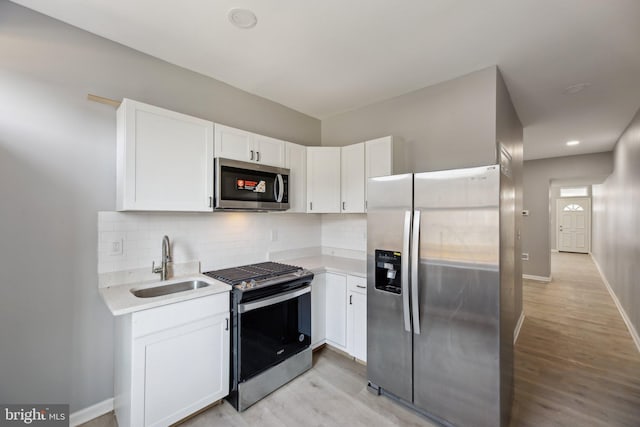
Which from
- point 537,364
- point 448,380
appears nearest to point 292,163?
point 448,380

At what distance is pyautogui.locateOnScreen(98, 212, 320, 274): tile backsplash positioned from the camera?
2121 millimetres

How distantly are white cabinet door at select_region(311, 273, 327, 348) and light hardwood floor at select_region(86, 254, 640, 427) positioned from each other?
21 cm

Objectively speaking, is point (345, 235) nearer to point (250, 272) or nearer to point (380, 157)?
point (380, 157)

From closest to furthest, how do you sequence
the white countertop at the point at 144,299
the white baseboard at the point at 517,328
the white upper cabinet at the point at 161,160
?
1. the white countertop at the point at 144,299
2. the white upper cabinet at the point at 161,160
3. the white baseboard at the point at 517,328

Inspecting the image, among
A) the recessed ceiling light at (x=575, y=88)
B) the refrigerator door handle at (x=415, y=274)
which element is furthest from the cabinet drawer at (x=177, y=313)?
the recessed ceiling light at (x=575, y=88)

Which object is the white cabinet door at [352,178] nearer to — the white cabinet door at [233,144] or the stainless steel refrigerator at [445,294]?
the stainless steel refrigerator at [445,294]

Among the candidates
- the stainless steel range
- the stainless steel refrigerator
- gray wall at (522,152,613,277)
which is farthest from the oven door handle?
gray wall at (522,152,613,277)

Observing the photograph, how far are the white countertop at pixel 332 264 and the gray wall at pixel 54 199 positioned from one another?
175 cm

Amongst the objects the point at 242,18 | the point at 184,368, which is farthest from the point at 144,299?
the point at 242,18

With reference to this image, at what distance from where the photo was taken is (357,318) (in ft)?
8.86

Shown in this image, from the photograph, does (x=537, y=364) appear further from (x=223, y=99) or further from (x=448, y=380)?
(x=223, y=99)

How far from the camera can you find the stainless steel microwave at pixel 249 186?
2.36 meters

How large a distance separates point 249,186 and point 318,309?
144 cm

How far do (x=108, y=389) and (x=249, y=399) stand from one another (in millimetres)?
1046
